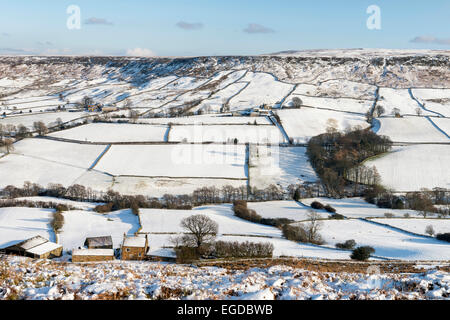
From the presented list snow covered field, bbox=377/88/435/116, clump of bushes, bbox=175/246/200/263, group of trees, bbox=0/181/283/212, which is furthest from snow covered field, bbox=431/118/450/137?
A: clump of bushes, bbox=175/246/200/263

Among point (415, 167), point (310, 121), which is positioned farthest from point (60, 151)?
point (415, 167)

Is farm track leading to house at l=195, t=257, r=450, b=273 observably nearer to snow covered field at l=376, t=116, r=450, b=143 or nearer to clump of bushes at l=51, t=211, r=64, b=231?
clump of bushes at l=51, t=211, r=64, b=231

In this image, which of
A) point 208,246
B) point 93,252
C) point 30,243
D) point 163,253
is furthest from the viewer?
point 30,243

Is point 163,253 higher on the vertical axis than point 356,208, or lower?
higher

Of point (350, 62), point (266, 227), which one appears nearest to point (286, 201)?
point (266, 227)

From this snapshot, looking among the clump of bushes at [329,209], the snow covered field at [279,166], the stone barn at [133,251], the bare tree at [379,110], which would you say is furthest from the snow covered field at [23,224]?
the bare tree at [379,110]

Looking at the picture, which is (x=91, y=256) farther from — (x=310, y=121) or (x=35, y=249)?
(x=310, y=121)
